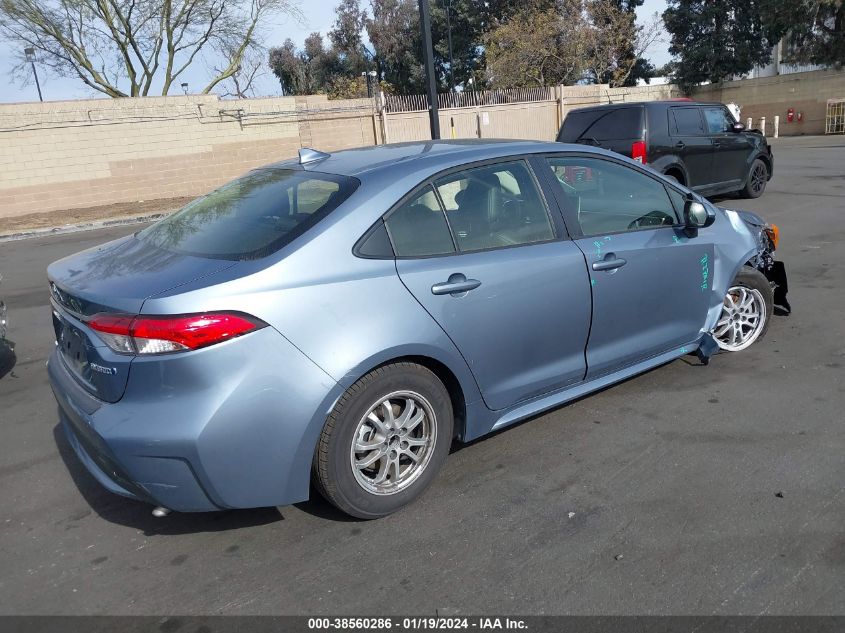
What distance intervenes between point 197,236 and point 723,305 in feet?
11.2

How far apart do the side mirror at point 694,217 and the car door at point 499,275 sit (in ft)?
3.20

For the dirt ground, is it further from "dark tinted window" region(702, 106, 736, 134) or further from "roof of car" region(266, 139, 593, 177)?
"roof of car" region(266, 139, 593, 177)

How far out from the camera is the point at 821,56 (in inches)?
1389

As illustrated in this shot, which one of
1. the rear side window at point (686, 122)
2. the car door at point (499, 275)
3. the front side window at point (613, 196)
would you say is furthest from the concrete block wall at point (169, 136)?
the car door at point (499, 275)

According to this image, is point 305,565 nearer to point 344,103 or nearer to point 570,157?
point 570,157

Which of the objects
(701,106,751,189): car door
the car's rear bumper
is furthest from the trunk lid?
(701,106,751,189): car door

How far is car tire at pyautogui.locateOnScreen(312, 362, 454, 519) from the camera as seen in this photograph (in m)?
3.00

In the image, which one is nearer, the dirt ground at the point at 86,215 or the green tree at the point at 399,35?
the dirt ground at the point at 86,215

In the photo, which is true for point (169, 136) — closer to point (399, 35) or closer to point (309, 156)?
point (309, 156)

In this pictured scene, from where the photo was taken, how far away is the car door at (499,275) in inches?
130

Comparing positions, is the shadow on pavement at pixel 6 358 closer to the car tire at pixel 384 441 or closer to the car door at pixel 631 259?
the car tire at pixel 384 441

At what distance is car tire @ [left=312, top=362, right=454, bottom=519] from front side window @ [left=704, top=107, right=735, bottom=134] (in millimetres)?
9772
